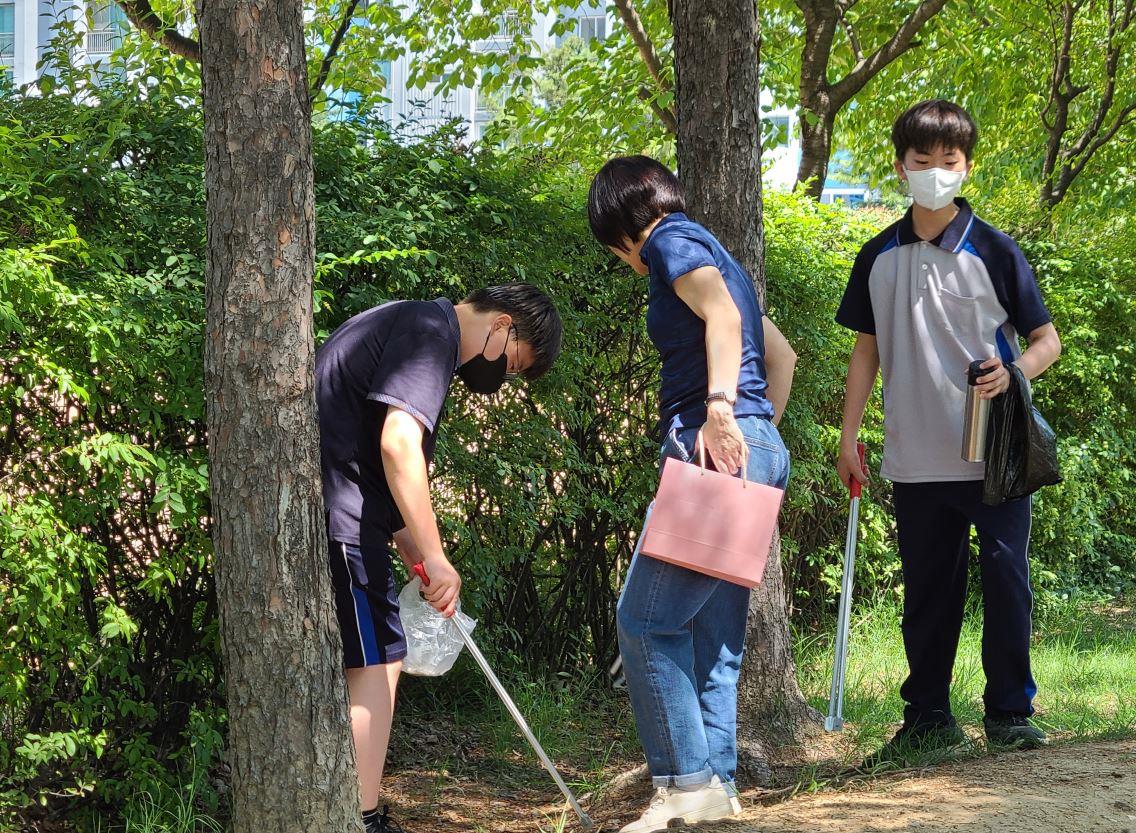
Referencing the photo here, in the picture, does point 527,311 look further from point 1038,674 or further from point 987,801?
point 1038,674

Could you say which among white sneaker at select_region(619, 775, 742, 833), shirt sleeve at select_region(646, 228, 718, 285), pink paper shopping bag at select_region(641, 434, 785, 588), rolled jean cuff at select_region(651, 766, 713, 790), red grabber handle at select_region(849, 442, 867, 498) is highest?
shirt sleeve at select_region(646, 228, 718, 285)

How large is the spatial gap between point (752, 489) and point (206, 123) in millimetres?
1581

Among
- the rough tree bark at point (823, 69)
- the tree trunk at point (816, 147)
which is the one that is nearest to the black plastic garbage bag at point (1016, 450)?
the rough tree bark at point (823, 69)

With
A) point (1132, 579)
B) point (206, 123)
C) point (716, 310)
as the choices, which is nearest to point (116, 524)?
point (206, 123)

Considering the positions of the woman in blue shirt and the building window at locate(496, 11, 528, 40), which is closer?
the woman in blue shirt

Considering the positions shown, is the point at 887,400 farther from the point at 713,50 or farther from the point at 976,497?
the point at 713,50

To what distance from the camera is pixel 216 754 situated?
3447 millimetres

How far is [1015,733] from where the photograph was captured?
364 centimetres

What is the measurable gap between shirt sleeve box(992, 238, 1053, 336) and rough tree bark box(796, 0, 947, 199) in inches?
223

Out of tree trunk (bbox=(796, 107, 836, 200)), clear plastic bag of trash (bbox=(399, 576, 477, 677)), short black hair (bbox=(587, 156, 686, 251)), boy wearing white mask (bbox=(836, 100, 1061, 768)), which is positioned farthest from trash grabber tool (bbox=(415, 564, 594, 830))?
tree trunk (bbox=(796, 107, 836, 200))

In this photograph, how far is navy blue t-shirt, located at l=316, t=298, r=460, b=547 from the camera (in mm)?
2865

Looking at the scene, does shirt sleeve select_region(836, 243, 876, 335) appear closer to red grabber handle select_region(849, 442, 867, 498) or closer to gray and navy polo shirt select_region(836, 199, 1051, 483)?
gray and navy polo shirt select_region(836, 199, 1051, 483)

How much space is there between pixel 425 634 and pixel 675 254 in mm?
1242

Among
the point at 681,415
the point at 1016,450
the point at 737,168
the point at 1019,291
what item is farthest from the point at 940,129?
the point at 681,415
